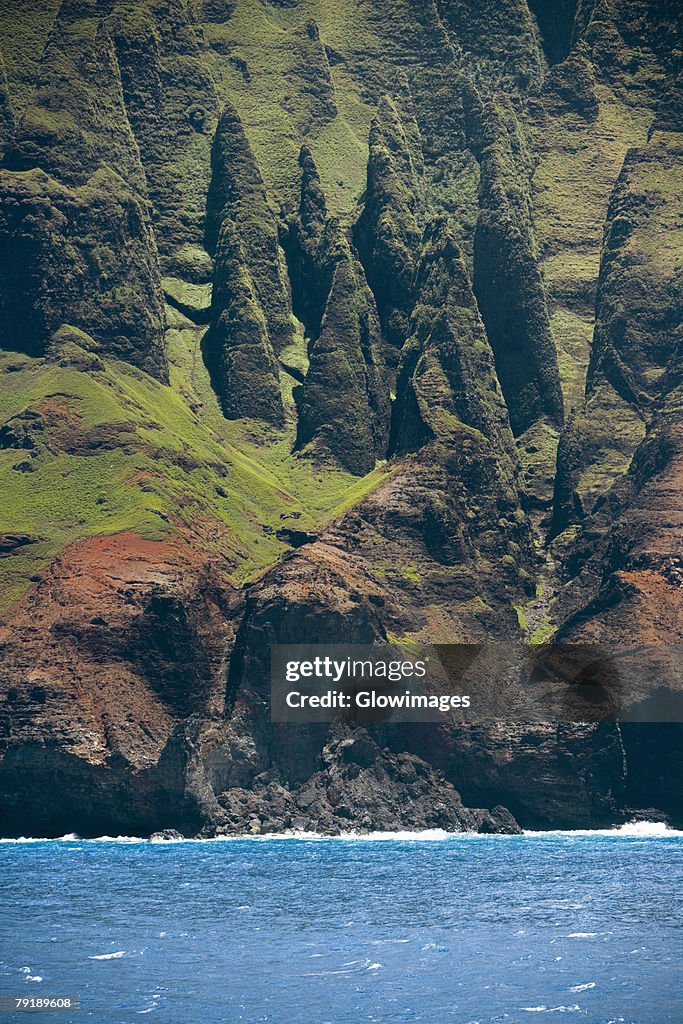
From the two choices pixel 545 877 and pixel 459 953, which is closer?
pixel 459 953

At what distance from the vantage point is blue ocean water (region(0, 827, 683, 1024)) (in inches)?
4584

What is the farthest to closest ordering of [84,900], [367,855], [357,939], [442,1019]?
[367,855] < [84,900] < [357,939] < [442,1019]

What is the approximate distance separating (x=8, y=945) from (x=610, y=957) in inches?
A: 1555

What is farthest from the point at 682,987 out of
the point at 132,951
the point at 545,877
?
the point at 545,877

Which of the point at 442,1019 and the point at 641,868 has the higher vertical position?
the point at 641,868

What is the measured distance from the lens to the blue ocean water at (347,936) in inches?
4584

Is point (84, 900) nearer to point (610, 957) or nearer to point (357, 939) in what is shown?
point (357, 939)

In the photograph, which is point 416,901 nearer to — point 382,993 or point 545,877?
point 545,877

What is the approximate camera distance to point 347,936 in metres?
140

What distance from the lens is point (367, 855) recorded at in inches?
7662

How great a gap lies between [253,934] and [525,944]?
1940 centimetres

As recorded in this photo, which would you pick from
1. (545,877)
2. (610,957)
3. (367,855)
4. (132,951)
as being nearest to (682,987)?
(610,957)

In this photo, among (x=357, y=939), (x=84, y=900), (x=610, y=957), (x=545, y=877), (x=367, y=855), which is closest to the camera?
(x=610, y=957)

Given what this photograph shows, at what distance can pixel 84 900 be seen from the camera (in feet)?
518
